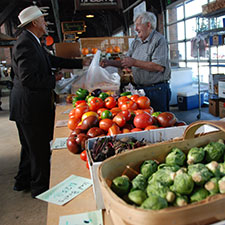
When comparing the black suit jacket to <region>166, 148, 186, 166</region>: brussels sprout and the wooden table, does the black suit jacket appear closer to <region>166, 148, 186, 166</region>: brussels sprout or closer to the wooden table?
the wooden table

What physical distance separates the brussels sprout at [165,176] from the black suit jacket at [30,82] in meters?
1.70

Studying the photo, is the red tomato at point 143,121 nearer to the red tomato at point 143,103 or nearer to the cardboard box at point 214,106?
the red tomato at point 143,103

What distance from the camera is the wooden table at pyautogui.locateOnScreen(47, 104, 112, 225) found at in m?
0.95

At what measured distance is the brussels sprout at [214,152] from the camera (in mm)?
792

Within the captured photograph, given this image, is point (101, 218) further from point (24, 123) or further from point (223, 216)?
point (24, 123)

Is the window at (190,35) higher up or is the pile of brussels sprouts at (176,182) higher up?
the window at (190,35)

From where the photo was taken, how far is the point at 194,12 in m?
6.86

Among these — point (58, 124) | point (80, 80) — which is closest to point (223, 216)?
point (58, 124)

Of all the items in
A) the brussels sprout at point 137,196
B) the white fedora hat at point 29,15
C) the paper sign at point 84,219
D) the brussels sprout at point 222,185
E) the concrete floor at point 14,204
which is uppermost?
the white fedora hat at point 29,15

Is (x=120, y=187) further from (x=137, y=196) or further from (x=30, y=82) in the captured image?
(x=30, y=82)

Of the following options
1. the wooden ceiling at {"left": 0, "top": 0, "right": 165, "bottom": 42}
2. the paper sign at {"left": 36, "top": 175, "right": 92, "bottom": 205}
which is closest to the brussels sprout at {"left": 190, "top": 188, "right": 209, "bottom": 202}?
the paper sign at {"left": 36, "top": 175, "right": 92, "bottom": 205}

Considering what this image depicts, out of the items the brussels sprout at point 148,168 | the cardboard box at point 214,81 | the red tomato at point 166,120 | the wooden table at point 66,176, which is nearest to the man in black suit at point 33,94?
the wooden table at point 66,176

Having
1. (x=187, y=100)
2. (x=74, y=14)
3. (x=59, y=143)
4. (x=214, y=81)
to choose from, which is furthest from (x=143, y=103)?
(x=74, y=14)

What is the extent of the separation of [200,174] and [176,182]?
0.07 metres
